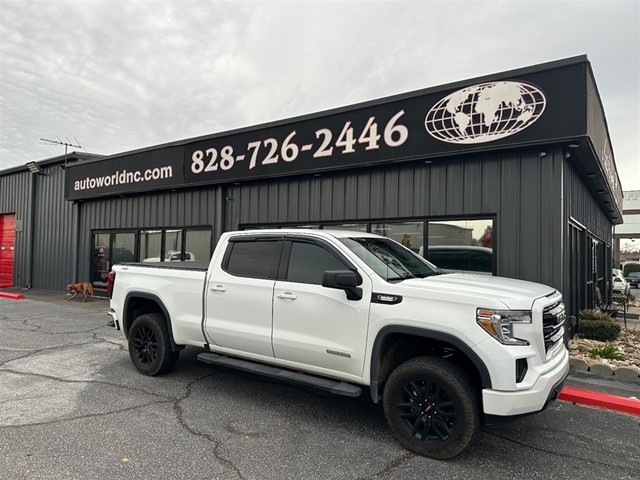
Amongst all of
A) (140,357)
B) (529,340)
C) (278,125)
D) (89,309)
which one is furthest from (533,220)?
(89,309)

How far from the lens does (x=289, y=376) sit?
4.42 metres

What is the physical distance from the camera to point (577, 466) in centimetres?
358

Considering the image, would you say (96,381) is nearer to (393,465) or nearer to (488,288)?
(393,465)

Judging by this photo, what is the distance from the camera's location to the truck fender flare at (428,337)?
3.43m

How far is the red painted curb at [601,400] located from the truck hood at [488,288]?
1.81m

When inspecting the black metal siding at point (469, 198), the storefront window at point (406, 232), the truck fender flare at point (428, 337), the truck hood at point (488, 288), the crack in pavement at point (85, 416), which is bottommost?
the crack in pavement at point (85, 416)

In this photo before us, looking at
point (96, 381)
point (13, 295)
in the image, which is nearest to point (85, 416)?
point (96, 381)

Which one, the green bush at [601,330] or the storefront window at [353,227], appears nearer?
the green bush at [601,330]

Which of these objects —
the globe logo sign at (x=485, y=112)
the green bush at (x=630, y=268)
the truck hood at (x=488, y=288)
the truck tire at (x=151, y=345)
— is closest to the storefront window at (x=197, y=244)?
the truck tire at (x=151, y=345)

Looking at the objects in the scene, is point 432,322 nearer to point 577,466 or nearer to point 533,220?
point 577,466

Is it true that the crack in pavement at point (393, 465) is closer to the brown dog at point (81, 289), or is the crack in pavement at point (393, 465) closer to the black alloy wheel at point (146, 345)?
Result: the black alloy wheel at point (146, 345)

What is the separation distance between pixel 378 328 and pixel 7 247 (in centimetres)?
2005

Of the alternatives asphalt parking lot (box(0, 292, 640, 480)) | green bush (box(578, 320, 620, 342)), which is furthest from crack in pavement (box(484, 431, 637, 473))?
green bush (box(578, 320, 620, 342))

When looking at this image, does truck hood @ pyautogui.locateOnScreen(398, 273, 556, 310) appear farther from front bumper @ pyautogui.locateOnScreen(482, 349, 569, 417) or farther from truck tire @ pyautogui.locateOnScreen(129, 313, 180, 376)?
truck tire @ pyautogui.locateOnScreen(129, 313, 180, 376)
